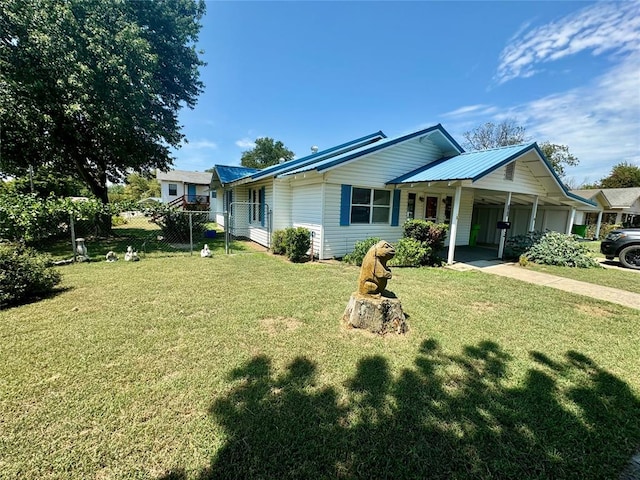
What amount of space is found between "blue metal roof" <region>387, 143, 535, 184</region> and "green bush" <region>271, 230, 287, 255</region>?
14.2 ft

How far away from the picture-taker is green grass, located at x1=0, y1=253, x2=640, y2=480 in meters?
2.02

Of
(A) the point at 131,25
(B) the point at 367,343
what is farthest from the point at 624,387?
(A) the point at 131,25

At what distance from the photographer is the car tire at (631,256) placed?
9.34m

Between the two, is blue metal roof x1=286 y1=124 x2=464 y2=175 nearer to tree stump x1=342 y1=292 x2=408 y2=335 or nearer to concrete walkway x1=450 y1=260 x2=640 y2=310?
concrete walkway x1=450 y1=260 x2=640 y2=310

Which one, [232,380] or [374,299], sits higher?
[374,299]

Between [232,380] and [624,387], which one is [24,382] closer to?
[232,380]

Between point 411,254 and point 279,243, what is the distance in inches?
179

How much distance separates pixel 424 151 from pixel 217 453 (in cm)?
1122

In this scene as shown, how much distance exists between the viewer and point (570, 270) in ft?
28.4

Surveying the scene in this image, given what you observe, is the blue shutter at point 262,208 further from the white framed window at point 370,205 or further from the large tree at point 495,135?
the large tree at point 495,135

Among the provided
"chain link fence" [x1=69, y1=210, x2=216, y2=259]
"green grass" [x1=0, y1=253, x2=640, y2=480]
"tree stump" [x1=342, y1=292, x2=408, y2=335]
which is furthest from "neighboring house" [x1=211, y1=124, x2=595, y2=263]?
"tree stump" [x1=342, y1=292, x2=408, y2=335]

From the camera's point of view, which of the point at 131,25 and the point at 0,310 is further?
the point at 131,25

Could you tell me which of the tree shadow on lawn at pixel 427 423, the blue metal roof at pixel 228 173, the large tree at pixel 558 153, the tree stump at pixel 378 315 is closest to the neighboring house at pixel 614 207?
the large tree at pixel 558 153

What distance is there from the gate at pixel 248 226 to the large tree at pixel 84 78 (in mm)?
4864
